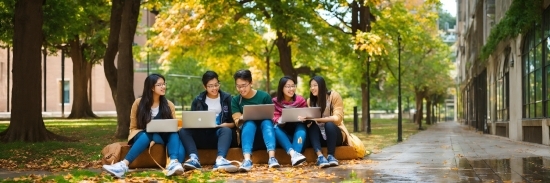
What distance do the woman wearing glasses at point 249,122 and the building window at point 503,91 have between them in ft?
61.9

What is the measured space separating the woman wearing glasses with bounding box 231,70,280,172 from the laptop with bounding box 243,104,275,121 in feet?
0.29

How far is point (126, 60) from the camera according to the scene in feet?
65.8

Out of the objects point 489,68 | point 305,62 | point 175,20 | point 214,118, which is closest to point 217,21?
point 175,20

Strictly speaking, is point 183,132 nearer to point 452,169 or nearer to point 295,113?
point 295,113

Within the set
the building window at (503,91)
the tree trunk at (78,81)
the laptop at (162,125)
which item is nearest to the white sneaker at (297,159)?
the laptop at (162,125)

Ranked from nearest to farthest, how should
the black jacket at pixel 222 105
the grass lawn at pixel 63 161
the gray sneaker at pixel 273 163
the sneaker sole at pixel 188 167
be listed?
the grass lawn at pixel 63 161
the sneaker sole at pixel 188 167
the gray sneaker at pixel 273 163
the black jacket at pixel 222 105

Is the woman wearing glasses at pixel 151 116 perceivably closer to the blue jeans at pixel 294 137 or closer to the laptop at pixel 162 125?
the laptop at pixel 162 125

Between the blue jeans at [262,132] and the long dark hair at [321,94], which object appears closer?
the blue jeans at [262,132]

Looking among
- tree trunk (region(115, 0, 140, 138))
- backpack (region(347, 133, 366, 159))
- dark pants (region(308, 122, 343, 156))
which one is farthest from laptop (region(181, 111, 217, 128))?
tree trunk (region(115, 0, 140, 138))

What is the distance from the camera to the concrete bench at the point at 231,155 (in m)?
10.9

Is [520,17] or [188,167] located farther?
[520,17]

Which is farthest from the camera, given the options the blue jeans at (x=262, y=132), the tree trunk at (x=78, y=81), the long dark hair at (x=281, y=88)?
the tree trunk at (x=78, y=81)

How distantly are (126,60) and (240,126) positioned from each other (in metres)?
9.52

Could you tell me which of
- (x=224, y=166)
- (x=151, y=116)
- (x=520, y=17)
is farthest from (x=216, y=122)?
(x=520, y=17)
